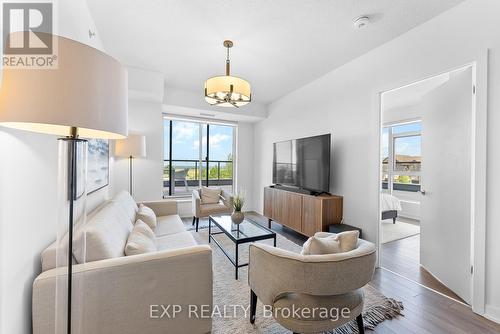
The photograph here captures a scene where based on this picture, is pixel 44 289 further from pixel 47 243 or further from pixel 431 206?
pixel 431 206

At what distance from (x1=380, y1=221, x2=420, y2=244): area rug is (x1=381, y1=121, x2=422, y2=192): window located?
1267mm

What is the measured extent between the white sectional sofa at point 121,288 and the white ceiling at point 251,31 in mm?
2039

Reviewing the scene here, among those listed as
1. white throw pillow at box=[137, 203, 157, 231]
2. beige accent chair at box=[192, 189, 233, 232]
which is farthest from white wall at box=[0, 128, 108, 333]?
beige accent chair at box=[192, 189, 233, 232]

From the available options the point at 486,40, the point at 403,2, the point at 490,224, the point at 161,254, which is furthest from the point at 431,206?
the point at 161,254

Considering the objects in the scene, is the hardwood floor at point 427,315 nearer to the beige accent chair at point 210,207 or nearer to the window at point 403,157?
the beige accent chair at point 210,207

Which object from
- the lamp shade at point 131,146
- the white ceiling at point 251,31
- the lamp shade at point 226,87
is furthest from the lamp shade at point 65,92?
the lamp shade at point 131,146

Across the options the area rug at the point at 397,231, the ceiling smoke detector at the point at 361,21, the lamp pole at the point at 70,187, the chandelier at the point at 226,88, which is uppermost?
the ceiling smoke detector at the point at 361,21

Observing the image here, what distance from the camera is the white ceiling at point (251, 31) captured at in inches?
76.7

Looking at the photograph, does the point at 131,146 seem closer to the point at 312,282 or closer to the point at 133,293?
the point at 133,293

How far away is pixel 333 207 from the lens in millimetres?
3020

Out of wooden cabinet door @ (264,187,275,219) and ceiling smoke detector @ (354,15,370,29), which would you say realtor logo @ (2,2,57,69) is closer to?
ceiling smoke detector @ (354,15,370,29)

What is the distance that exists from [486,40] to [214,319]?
10.4 feet

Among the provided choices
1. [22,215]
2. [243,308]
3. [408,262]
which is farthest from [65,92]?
[408,262]

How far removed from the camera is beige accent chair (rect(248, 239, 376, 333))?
1.11m
